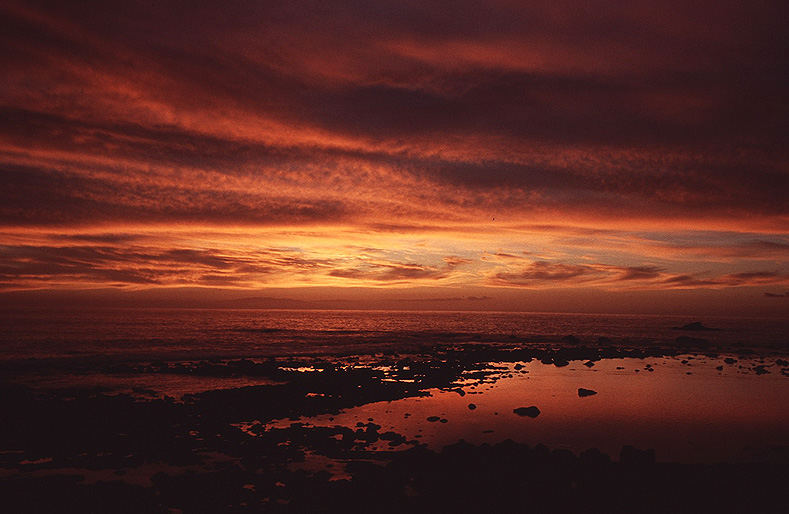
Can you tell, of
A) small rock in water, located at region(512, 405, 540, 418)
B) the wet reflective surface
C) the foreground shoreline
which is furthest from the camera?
small rock in water, located at region(512, 405, 540, 418)

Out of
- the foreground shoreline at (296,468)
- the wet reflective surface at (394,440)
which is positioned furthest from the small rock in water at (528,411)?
the foreground shoreline at (296,468)

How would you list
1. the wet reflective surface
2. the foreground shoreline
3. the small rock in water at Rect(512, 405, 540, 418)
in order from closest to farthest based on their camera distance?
the foreground shoreline < the wet reflective surface < the small rock in water at Rect(512, 405, 540, 418)

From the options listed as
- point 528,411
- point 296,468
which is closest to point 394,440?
point 296,468

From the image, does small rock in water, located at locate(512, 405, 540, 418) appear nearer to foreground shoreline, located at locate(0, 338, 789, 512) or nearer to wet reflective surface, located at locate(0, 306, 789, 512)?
wet reflective surface, located at locate(0, 306, 789, 512)

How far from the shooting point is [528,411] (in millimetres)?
20391

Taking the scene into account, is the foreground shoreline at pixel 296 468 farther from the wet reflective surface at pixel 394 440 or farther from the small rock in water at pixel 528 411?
the small rock in water at pixel 528 411

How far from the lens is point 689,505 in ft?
35.7

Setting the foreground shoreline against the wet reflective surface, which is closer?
the foreground shoreline

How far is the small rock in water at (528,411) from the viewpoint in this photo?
20016mm

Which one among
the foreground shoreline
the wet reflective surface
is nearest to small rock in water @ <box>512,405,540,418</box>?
the wet reflective surface

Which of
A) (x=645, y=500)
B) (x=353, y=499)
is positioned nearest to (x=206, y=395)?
(x=353, y=499)

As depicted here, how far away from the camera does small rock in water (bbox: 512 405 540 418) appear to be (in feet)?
65.7

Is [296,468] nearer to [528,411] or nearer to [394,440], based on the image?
[394,440]

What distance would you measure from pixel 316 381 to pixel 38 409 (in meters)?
13.4
